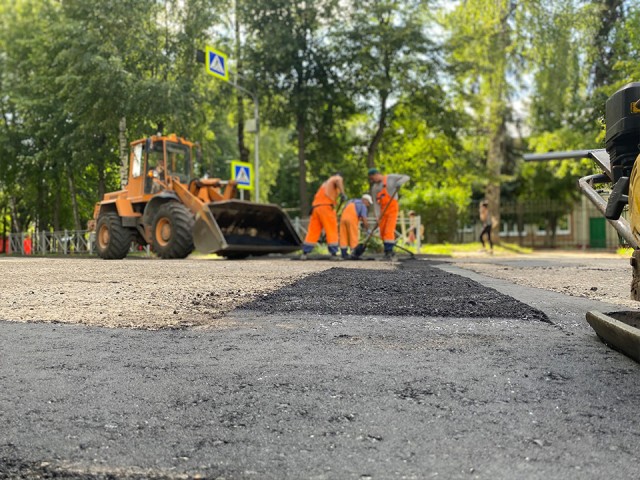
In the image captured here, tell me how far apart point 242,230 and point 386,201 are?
3522mm

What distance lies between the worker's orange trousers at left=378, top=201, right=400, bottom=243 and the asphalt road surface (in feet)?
32.8

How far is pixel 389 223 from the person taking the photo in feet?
48.9

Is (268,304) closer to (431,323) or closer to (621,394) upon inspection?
(431,323)

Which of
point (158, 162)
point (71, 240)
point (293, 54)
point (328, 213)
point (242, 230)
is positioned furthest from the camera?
point (71, 240)

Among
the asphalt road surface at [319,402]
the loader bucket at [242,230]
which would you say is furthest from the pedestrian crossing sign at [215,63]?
the asphalt road surface at [319,402]

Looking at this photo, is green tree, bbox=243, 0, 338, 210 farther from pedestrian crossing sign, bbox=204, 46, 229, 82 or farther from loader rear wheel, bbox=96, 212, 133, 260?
loader rear wheel, bbox=96, 212, 133, 260

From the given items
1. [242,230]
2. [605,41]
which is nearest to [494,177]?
[605,41]

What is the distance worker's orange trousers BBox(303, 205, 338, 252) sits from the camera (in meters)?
14.5

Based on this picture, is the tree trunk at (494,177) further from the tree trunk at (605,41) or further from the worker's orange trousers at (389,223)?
the worker's orange trousers at (389,223)

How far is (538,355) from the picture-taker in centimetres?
363

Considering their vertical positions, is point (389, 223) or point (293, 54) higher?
point (293, 54)

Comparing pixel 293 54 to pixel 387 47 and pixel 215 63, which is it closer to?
pixel 387 47

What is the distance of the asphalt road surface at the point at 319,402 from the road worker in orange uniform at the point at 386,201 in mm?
9970

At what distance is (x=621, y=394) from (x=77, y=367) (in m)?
2.57
